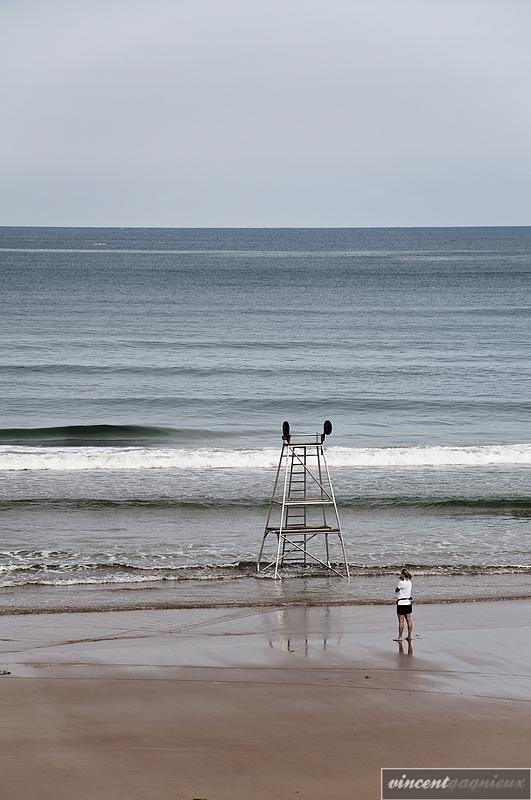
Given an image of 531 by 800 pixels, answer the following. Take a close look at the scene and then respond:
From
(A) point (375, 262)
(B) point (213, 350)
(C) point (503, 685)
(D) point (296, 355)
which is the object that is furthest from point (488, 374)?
(A) point (375, 262)

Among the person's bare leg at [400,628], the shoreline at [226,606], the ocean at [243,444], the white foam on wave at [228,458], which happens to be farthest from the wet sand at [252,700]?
the white foam on wave at [228,458]

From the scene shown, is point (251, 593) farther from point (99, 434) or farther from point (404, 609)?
point (99, 434)

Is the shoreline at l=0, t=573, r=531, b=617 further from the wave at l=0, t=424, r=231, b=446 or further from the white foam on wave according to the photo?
the wave at l=0, t=424, r=231, b=446

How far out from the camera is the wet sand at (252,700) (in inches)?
424

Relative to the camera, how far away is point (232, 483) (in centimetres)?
2816

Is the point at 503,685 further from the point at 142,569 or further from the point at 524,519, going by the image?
the point at 524,519

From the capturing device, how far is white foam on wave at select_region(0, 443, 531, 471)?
99.7 feet

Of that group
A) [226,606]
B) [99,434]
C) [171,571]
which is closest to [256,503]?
[171,571]

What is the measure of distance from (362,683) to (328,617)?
3.43 m

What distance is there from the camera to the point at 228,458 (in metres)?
30.8

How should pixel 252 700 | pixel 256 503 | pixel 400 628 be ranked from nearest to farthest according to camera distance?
pixel 252 700
pixel 400 628
pixel 256 503

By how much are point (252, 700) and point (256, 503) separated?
13.1 metres

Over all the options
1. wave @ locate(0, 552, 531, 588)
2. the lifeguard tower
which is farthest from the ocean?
the lifeguard tower

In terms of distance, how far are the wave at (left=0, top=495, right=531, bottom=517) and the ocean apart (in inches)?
3.0
